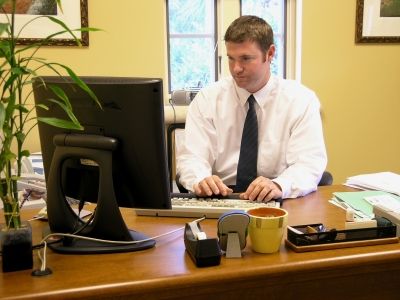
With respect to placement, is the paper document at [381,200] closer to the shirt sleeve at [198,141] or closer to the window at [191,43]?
the shirt sleeve at [198,141]

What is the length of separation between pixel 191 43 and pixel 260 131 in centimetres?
129

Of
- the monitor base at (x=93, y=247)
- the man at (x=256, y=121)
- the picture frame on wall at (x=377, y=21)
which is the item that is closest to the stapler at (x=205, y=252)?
the monitor base at (x=93, y=247)

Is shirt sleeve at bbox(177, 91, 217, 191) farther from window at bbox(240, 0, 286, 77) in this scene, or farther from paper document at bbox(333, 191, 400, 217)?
window at bbox(240, 0, 286, 77)

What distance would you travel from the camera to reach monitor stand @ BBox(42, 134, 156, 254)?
1.08 metres

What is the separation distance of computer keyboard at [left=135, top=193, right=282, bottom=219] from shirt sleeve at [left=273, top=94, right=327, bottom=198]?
0.60 feet

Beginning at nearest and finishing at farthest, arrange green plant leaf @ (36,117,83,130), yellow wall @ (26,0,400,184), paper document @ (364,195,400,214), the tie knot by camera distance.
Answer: green plant leaf @ (36,117,83,130) < paper document @ (364,195,400,214) < the tie knot < yellow wall @ (26,0,400,184)

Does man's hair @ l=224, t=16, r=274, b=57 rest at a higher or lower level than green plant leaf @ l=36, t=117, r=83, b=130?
higher

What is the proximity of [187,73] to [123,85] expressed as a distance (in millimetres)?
2040

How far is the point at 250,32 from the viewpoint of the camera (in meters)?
1.95

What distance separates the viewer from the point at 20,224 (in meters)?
0.95

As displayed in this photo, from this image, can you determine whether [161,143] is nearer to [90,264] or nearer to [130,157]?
[130,157]

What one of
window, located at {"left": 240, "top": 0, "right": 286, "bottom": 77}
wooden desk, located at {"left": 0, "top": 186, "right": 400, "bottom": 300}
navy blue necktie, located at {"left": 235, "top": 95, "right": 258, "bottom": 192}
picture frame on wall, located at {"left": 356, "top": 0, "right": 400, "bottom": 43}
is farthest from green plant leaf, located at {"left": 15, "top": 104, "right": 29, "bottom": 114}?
picture frame on wall, located at {"left": 356, "top": 0, "right": 400, "bottom": 43}

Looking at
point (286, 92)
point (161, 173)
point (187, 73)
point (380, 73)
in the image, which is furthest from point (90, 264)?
point (380, 73)

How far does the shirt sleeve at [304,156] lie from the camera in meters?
1.57
